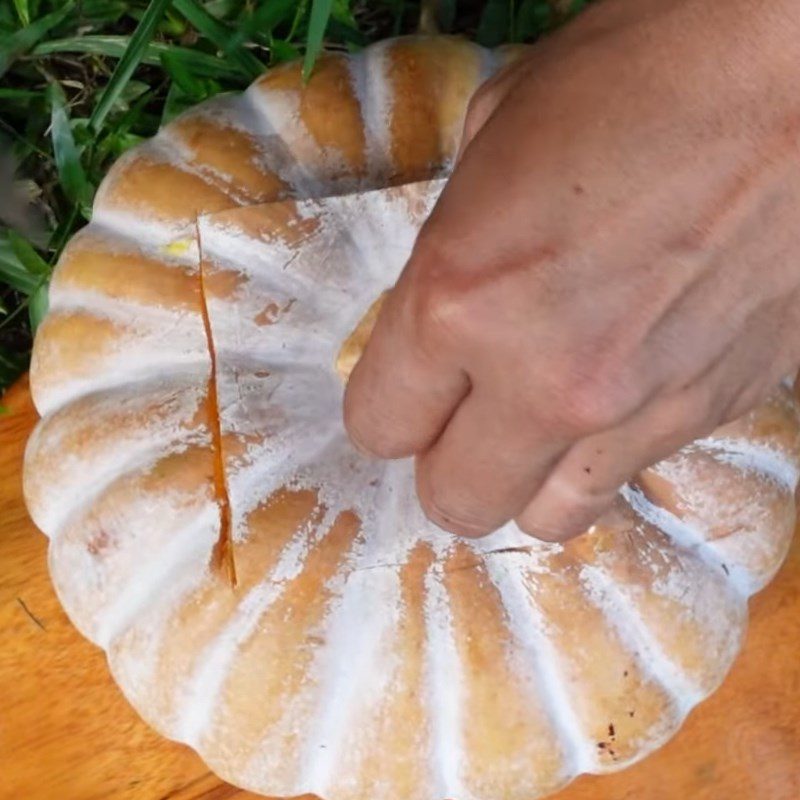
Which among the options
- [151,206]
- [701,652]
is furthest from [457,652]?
[151,206]

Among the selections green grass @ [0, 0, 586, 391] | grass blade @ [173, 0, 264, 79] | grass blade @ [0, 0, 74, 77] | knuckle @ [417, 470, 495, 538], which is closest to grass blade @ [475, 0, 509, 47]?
green grass @ [0, 0, 586, 391]

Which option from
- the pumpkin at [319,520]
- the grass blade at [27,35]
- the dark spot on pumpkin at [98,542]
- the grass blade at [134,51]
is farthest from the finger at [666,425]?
the grass blade at [27,35]

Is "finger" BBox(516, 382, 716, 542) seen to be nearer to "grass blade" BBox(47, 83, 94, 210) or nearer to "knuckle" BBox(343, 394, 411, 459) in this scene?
"knuckle" BBox(343, 394, 411, 459)

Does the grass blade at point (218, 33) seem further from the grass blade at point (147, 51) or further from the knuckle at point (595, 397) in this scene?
the knuckle at point (595, 397)

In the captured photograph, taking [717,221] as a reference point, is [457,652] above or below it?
below

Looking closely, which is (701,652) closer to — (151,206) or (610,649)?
(610,649)

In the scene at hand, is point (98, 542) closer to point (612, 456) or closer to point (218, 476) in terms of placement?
point (218, 476)

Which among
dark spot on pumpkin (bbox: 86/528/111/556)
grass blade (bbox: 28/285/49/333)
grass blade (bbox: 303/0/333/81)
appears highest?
grass blade (bbox: 303/0/333/81)

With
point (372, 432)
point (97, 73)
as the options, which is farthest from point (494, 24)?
point (372, 432)
